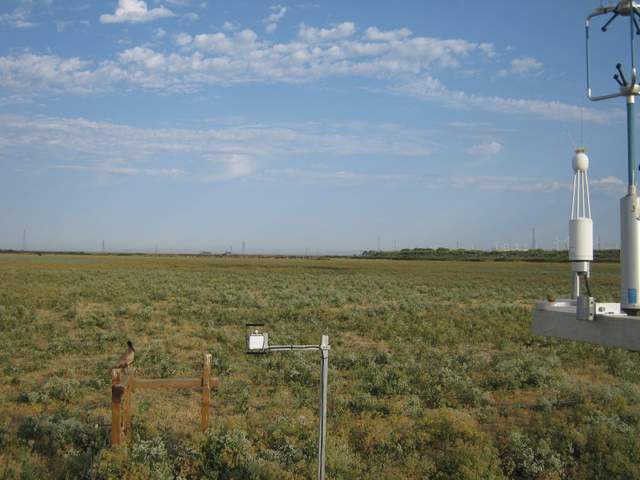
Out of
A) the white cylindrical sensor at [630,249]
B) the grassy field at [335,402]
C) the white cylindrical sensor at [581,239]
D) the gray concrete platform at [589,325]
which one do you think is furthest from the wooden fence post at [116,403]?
the white cylindrical sensor at [630,249]

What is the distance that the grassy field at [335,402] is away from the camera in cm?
762

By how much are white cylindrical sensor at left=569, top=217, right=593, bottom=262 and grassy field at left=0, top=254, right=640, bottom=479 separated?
3.38 m

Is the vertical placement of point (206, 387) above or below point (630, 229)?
below

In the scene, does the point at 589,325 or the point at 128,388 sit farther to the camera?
the point at 128,388

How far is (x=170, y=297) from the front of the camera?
104 feet

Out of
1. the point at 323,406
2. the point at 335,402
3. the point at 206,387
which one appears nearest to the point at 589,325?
the point at 323,406

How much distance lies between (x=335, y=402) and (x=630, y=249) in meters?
7.06

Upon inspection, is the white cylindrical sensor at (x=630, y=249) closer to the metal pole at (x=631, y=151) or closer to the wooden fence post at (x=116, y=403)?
the metal pole at (x=631, y=151)

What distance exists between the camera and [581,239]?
529 cm

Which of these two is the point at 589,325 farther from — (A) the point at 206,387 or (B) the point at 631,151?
(A) the point at 206,387

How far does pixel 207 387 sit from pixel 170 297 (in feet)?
79.8

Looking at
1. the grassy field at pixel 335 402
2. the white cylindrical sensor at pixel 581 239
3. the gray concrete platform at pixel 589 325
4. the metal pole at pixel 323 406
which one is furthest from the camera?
the grassy field at pixel 335 402

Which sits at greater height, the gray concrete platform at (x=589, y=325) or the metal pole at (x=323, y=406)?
the gray concrete platform at (x=589, y=325)

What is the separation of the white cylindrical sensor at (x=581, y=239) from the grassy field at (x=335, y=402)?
3.38m
